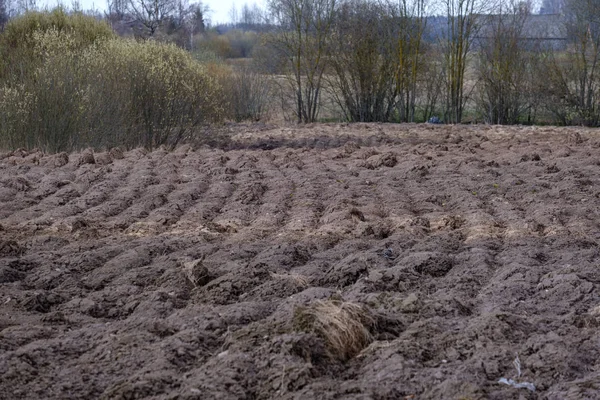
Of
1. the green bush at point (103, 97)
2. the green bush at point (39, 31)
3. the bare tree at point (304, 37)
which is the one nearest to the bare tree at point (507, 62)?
the bare tree at point (304, 37)

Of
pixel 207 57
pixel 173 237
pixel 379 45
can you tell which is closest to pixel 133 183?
pixel 173 237

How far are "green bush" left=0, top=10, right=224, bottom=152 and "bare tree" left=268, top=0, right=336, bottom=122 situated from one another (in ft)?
23.1

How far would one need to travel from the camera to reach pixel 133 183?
9.03 metres

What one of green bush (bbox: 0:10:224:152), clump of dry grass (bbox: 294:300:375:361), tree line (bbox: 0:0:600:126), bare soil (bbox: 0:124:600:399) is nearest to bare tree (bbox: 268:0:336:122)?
tree line (bbox: 0:0:600:126)

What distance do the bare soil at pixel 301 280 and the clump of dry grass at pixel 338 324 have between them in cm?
1

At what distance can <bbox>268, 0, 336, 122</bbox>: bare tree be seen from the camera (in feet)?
73.7

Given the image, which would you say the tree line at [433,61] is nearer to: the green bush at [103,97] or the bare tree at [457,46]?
the bare tree at [457,46]

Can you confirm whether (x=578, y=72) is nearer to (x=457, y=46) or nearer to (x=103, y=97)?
(x=457, y=46)

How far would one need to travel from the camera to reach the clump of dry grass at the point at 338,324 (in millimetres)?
3764

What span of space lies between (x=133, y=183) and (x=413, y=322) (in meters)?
5.53

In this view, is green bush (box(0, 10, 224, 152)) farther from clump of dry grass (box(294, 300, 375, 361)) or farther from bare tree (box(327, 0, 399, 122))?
clump of dry grass (box(294, 300, 375, 361))

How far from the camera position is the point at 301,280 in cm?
505

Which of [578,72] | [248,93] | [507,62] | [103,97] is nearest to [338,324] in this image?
[103,97]

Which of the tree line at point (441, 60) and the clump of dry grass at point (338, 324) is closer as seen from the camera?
the clump of dry grass at point (338, 324)
